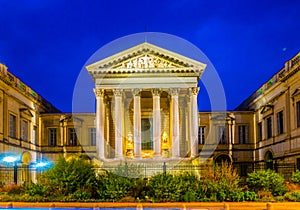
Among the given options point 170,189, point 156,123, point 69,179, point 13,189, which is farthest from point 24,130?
point 170,189

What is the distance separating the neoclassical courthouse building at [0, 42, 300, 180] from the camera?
1650 inches

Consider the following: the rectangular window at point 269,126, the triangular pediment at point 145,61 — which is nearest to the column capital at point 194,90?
the triangular pediment at point 145,61

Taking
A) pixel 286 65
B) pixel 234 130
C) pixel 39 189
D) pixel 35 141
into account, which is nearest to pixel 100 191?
pixel 39 189

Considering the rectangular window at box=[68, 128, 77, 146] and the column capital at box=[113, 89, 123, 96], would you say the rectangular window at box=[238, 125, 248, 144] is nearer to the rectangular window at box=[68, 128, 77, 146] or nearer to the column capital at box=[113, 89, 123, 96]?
the column capital at box=[113, 89, 123, 96]

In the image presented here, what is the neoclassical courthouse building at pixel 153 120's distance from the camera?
41.9 m

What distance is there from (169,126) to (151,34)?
421 inches

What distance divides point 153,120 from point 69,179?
2367 centimetres

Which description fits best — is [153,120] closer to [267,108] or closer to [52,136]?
[267,108]

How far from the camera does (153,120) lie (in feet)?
147

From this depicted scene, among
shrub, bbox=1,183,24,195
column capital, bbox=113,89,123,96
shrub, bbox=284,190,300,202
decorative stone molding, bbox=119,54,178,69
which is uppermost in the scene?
decorative stone molding, bbox=119,54,178,69

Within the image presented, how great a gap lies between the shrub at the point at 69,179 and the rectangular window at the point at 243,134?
3599 centimetres

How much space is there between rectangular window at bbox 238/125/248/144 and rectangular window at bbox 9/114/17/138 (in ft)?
83.8

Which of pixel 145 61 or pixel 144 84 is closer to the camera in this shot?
pixel 145 61

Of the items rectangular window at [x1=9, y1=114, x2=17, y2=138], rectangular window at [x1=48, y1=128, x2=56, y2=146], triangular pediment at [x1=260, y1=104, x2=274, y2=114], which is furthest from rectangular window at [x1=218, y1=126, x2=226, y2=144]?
rectangular window at [x1=9, y1=114, x2=17, y2=138]
